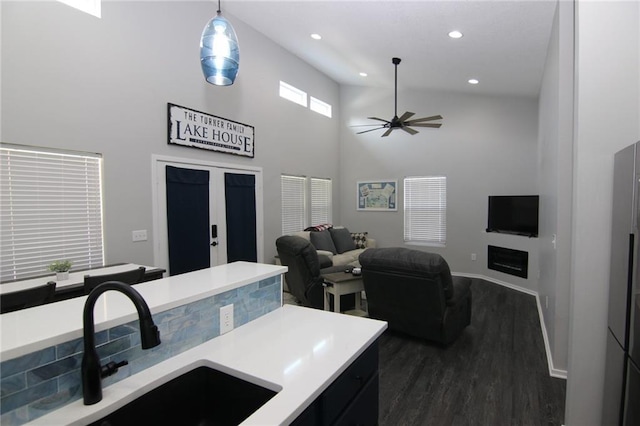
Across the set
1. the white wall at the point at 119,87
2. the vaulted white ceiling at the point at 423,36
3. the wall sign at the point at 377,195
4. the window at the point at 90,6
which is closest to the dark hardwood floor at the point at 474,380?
the white wall at the point at 119,87

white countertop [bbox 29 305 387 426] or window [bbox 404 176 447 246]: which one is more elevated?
window [bbox 404 176 447 246]

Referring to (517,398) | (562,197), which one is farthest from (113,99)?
(517,398)

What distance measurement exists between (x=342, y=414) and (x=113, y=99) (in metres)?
3.76

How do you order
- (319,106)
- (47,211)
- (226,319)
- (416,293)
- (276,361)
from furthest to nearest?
(319,106) → (416,293) → (47,211) → (226,319) → (276,361)

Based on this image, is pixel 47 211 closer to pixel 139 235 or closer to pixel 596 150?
pixel 139 235

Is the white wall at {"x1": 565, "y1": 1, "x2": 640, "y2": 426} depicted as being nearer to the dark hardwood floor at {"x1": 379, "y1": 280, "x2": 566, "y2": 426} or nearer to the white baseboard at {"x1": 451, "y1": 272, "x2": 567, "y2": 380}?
the dark hardwood floor at {"x1": 379, "y1": 280, "x2": 566, "y2": 426}

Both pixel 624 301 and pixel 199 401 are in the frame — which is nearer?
pixel 199 401

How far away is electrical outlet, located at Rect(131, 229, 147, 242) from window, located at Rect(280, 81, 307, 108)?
11.4 feet

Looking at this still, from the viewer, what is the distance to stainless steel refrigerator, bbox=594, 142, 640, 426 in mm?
1560

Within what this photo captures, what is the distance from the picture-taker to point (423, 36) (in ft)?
13.5

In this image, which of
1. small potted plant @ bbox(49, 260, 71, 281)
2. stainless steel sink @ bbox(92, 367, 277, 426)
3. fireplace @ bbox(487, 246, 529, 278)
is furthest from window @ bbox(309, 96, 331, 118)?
stainless steel sink @ bbox(92, 367, 277, 426)

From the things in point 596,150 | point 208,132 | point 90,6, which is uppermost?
point 90,6

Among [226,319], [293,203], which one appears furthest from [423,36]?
[226,319]

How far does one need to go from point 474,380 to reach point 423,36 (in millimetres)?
3884
